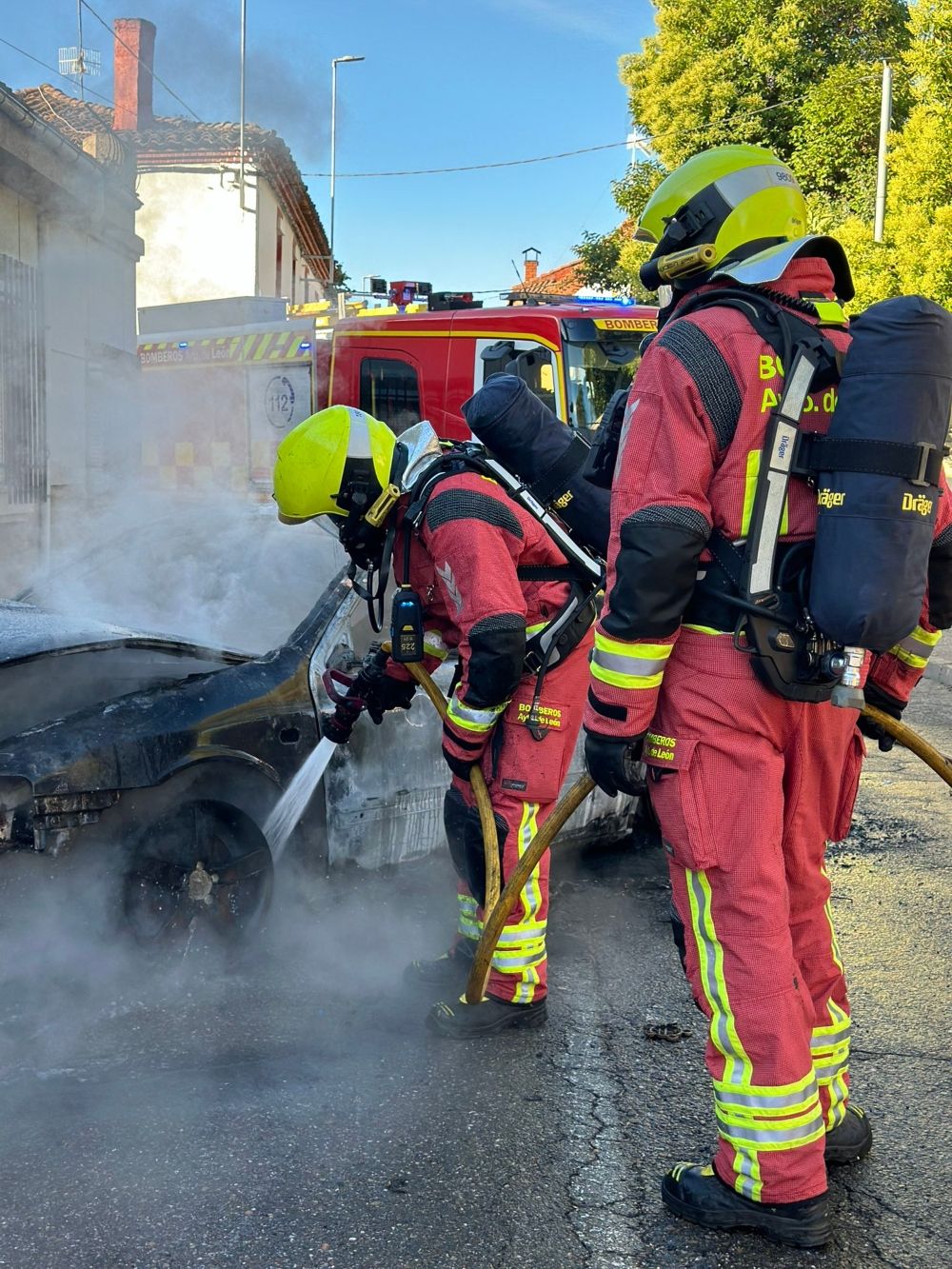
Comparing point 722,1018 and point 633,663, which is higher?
point 633,663

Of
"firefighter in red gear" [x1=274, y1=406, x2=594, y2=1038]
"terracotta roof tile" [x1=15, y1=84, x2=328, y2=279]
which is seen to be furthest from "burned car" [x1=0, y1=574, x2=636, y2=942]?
"terracotta roof tile" [x1=15, y1=84, x2=328, y2=279]

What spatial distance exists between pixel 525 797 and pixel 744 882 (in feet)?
3.47

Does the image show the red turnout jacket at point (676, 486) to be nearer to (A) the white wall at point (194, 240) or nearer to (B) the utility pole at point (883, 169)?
(B) the utility pole at point (883, 169)

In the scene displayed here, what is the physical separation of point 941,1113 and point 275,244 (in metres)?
24.1

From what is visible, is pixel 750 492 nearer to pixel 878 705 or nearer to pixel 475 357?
pixel 878 705

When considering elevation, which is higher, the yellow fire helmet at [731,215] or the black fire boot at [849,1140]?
the yellow fire helmet at [731,215]

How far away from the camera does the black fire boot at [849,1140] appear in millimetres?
2686

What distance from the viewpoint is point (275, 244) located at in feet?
80.7

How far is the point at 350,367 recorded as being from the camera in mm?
10523

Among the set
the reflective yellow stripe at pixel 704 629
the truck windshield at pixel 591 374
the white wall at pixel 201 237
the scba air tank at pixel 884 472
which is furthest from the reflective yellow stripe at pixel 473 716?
the white wall at pixel 201 237

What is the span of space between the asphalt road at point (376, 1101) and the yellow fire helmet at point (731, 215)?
6.49ft

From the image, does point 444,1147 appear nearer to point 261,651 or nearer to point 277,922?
point 277,922

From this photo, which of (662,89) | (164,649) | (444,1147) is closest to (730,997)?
(444,1147)

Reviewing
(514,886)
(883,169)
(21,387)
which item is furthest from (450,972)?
(883,169)
